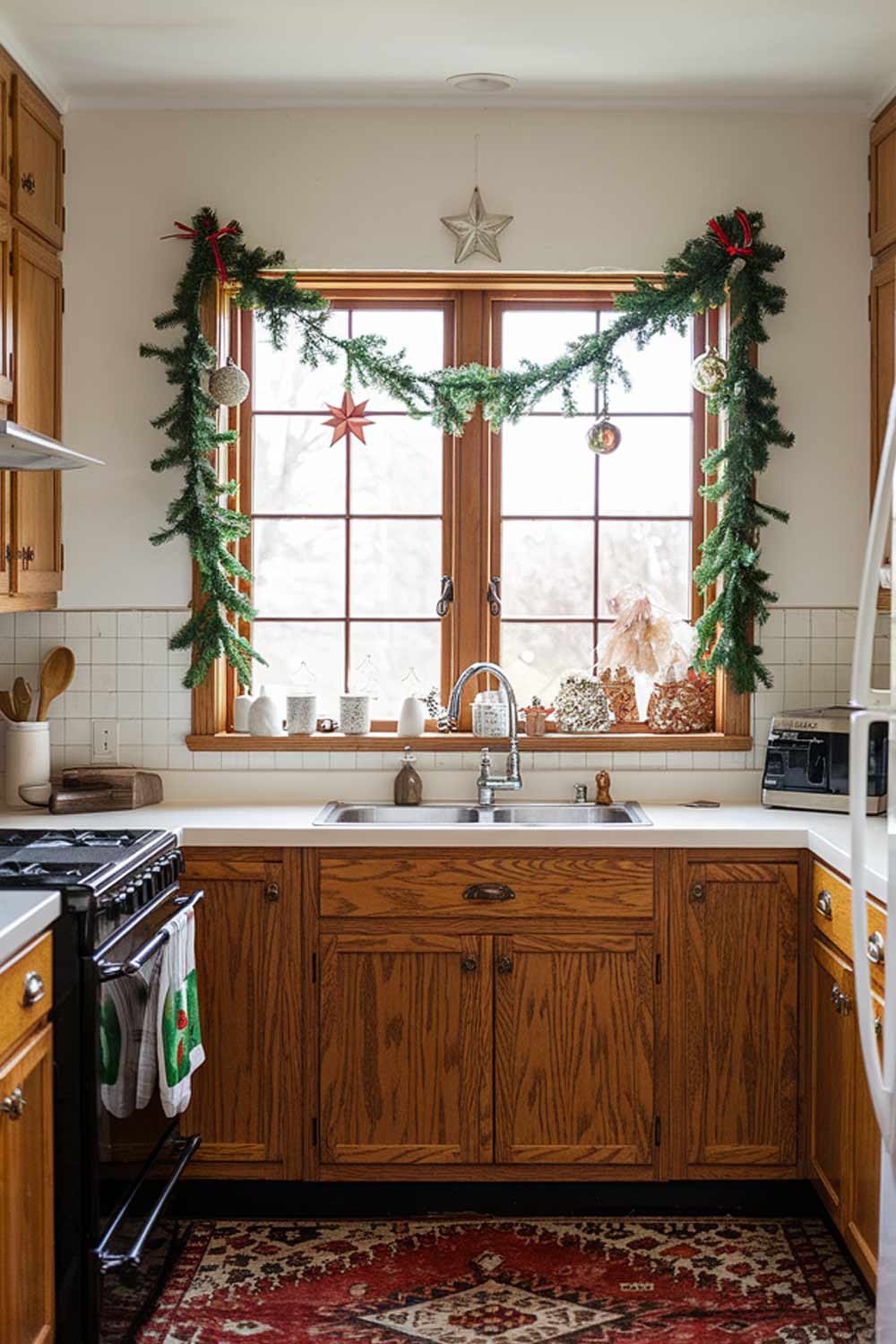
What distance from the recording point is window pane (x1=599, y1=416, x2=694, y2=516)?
3992 mm

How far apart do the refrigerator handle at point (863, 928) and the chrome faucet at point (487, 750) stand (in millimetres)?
1616

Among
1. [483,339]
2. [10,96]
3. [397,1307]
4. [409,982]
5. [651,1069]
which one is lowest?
[397,1307]

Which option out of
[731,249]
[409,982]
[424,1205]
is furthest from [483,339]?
[424,1205]

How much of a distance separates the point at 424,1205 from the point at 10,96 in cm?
288

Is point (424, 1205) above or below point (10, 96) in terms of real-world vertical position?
below

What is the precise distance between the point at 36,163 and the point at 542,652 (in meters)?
1.87

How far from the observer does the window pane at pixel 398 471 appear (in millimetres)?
3994

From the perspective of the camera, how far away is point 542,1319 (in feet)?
9.48

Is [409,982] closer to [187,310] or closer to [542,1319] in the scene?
[542,1319]

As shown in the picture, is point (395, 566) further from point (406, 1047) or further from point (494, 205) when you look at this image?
point (406, 1047)

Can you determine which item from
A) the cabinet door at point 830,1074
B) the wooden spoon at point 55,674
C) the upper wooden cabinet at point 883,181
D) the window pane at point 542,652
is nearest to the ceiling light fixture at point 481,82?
the upper wooden cabinet at point 883,181

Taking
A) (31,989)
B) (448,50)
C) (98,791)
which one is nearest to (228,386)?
(448,50)

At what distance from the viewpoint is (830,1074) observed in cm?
314

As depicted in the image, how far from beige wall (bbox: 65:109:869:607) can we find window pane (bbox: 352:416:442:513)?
0.47 metres
